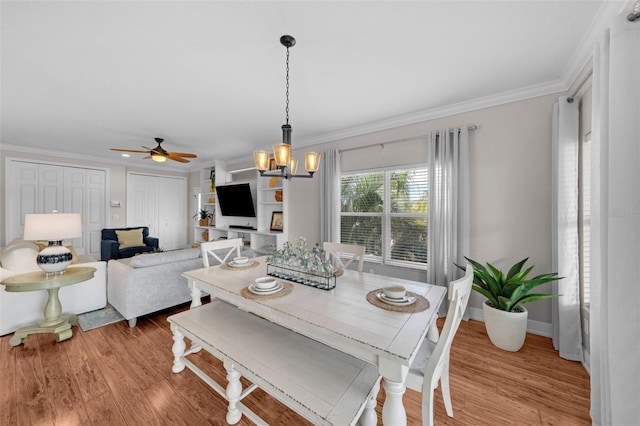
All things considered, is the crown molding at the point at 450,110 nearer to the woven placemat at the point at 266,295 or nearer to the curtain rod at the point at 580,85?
the curtain rod at the point at 580,85

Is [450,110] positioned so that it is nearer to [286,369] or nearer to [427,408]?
[427,408]

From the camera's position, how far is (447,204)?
112 inches

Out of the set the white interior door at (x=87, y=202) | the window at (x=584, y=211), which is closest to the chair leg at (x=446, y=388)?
→ the window at (x=584, y=211)

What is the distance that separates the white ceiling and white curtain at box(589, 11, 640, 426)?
0.57 meters

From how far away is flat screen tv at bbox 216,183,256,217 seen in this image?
4.95 metres

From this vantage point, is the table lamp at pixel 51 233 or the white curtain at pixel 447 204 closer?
the table lamp at pixel 51 233

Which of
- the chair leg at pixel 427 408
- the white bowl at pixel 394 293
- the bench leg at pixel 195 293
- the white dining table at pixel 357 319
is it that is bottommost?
the chair leg at pixel 427 408

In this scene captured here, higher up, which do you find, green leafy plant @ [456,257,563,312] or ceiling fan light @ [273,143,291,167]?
ceiling fan light @ [273,143,291,167]

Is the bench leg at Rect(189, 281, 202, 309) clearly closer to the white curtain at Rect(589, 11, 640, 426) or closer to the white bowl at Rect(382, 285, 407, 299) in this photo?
the white bowl at Rect(382, 285, 407, 299)

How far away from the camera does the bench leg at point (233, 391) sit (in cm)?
144

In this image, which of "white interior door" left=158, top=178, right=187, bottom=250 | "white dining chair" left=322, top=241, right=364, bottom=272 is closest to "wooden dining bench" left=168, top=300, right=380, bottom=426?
"white dining chair" left=322, top=241, right=364, bottom=272

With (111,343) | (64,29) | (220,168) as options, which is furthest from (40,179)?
(64,29)

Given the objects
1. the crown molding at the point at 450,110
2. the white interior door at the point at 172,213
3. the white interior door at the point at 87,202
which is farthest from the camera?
the white interior door at the point at 172,213

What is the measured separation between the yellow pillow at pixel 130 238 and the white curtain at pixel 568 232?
7.26m
